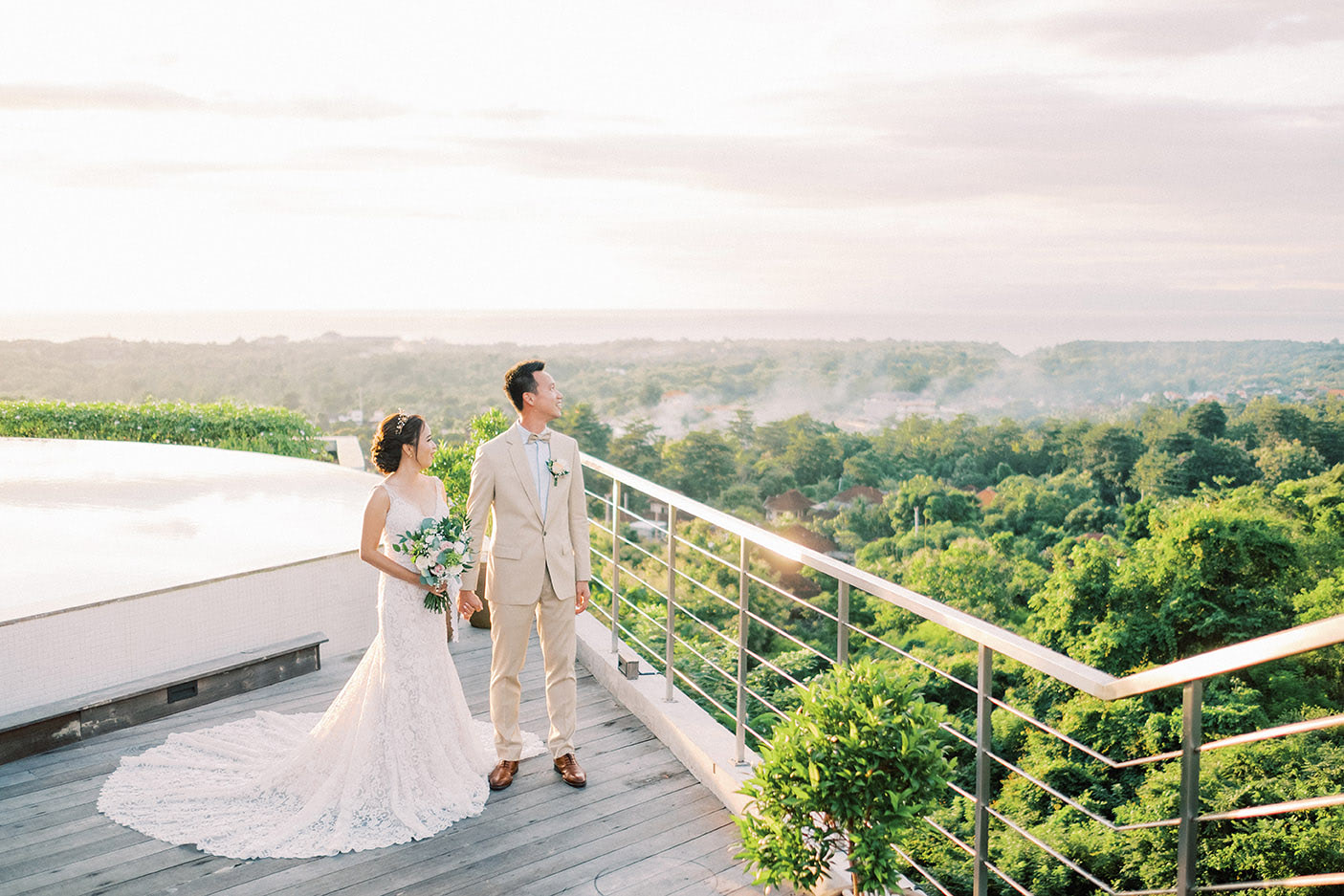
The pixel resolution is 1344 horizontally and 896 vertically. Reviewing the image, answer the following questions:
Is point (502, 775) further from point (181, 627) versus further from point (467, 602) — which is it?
point (181, 627)

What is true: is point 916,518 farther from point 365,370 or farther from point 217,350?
point 217,350

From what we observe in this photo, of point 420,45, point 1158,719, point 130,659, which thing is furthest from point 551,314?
point 130,659

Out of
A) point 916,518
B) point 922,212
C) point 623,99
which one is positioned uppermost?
point 623,99

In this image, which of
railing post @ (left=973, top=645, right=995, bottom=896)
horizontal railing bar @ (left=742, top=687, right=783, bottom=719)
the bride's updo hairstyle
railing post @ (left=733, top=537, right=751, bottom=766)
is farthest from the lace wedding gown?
railing post @ (left=973, top=645, right=995, bottom=896)

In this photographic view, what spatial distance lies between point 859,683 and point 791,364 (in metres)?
74.8

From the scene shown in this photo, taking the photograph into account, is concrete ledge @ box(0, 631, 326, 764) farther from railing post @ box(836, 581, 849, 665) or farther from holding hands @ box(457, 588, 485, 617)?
railing post @ box(836, 581, 849, 665)

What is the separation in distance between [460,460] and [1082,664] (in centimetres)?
398

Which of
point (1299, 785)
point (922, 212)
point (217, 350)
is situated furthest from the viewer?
point (922, 212)

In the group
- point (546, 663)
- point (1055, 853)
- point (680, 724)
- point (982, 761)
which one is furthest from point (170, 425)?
point (1055, 853)

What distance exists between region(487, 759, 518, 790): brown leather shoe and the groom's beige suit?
31 mm

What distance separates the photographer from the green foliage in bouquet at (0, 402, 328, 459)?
12.1m

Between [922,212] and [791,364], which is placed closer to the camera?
[922,212]

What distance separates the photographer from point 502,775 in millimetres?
3297

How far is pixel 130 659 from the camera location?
13.5 feet
